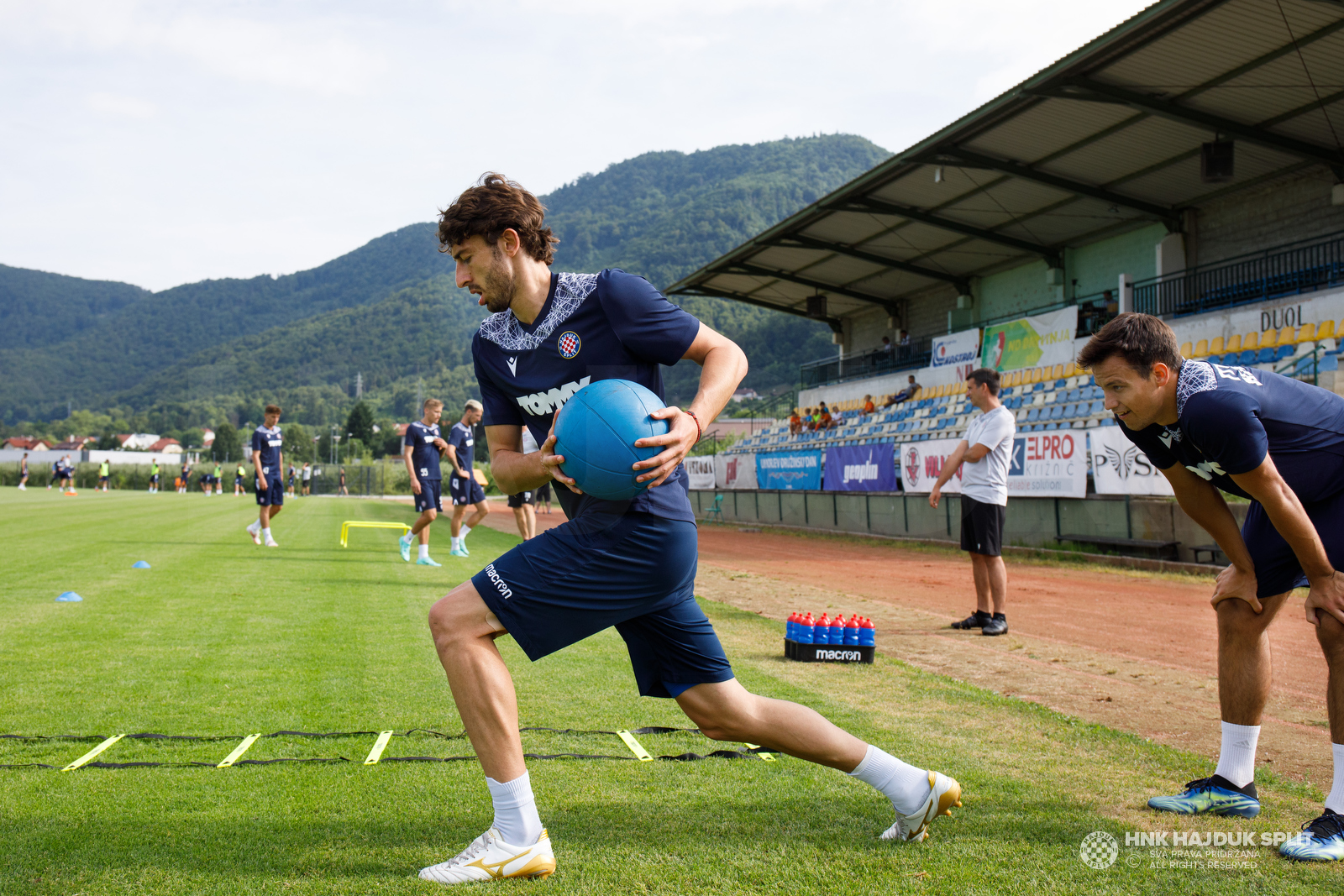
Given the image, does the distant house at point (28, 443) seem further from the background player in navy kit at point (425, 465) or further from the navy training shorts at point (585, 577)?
the navy training shorts at point (585, 577)

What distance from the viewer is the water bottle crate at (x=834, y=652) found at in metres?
6.31

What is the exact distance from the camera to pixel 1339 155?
61.9 ft

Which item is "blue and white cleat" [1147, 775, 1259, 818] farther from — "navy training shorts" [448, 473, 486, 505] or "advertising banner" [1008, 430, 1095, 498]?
"advertising banner" [1008, 430, 1095, 498]

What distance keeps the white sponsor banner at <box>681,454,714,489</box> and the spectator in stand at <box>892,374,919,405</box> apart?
7744 mm

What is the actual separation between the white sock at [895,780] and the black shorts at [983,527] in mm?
5051

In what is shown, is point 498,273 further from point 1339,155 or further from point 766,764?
point 1339,155

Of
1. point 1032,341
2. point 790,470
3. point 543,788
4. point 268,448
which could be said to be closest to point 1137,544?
point 1032,341

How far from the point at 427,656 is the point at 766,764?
3.22 meters

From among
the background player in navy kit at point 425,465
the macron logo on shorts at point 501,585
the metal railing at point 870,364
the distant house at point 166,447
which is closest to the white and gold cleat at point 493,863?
the macron logo on shorts at point 501,585

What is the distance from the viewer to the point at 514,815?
272 cm

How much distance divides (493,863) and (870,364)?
32353 mm

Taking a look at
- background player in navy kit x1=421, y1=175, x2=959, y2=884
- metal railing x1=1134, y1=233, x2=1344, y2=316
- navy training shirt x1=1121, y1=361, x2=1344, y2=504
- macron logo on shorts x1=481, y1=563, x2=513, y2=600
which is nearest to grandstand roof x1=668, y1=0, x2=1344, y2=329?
metal railing x1=1134, y1=233, x2=1344, y2=316

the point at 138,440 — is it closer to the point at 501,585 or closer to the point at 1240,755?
the point at 501,585

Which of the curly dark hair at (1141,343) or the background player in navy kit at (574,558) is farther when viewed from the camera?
the curly dark hair at (1141,343)
